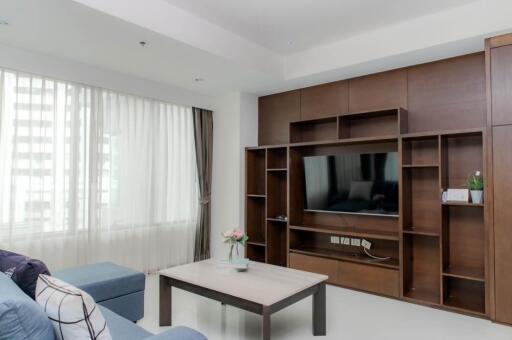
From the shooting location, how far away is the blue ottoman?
2.73 m

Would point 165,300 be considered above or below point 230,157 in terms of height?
below

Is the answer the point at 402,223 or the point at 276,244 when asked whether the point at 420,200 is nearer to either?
the point at 402,223

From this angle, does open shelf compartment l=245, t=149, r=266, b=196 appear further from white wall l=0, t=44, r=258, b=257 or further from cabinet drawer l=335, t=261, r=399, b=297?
cabinet drawer l=335, t=261, r=399, b=297

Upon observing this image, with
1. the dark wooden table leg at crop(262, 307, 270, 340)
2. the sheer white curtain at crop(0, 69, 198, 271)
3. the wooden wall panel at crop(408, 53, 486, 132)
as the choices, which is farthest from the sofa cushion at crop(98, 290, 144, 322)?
the wooden wall panel at crop(408, 53, 486, 132)

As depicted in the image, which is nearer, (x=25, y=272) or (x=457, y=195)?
(x=25, y=272)

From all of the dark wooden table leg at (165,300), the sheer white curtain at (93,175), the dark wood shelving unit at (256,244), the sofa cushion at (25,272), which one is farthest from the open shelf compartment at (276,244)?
the sofa cushion at (25,272)

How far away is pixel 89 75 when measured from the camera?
13.3 ft

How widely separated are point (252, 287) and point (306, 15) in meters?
2.66

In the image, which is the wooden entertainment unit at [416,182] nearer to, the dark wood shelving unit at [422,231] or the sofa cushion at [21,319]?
the dark wood shelving unit at [422,231]

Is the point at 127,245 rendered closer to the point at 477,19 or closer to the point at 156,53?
the point at 156,53

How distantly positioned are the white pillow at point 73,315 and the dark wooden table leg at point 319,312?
180 cm

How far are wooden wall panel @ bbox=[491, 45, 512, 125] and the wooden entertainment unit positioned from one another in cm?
1

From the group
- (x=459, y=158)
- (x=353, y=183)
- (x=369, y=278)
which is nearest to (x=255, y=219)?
(x=353, y=183)

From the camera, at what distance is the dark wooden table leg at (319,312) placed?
2839mm
